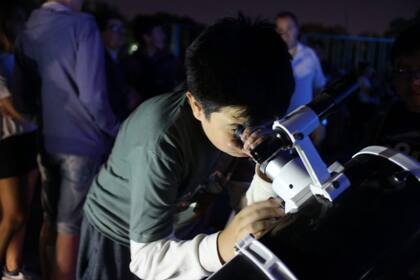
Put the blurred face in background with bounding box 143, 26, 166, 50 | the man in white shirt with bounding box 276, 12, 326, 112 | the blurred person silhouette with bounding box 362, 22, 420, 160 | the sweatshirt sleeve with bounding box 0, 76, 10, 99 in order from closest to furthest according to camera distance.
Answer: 1. the blurred person silhouette with bounding box 362, 22, 420, 160
2. the sweatshirt sleeve with bounding box 0, 76, 10, 99
3. the man in white shirt with bounding box 276, 12, 326, 112
4. the blurred face in background with bounding box 143, 26, 166, 50

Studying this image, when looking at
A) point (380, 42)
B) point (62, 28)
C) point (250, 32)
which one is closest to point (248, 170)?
point (250, 32)

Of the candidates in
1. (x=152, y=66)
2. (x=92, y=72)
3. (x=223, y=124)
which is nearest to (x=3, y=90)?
(x=92, y=72)

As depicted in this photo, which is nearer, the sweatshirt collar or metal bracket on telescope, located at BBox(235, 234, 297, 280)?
metal bracket on telescope, located at BBox(235, 234, 297, 280)

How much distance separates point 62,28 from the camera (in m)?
1.55

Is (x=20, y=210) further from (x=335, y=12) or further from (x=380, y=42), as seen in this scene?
(x=335, y=12)

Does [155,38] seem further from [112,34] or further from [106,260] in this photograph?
[106,260]

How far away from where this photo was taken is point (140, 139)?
0.83m

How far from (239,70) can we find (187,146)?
20cm

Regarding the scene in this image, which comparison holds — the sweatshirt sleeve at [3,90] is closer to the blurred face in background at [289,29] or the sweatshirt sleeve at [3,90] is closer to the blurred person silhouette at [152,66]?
the blurred person silhouette at [152,66]

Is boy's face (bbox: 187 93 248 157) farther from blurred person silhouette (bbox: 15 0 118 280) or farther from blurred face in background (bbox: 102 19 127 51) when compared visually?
blurred face in background (bbox: 102 19 127 51)

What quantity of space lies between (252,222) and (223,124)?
25 cm

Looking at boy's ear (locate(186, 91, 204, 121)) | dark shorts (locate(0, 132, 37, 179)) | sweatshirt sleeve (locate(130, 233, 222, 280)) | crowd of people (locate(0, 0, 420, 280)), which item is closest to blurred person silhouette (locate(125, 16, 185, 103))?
crowd of people (locate(0, 0, 420, 280))

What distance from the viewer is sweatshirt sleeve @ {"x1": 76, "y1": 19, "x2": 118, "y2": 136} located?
5.09 ft

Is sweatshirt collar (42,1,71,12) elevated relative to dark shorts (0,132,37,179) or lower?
elevated
